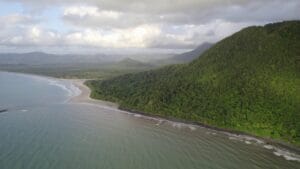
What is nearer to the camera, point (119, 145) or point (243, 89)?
point (119, 145)

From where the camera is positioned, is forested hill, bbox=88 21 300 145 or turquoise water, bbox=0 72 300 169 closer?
turquoise water, bbox=0 72 300 169

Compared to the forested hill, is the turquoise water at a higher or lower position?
lower

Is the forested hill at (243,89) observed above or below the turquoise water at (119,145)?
above

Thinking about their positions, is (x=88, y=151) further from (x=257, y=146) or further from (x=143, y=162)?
(x=257, y=146)

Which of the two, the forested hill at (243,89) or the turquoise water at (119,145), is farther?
the forested hill at (243,89)

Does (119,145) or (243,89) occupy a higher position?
(243,89)

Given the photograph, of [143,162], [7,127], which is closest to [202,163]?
[143,162]
